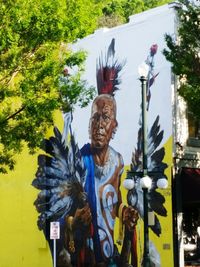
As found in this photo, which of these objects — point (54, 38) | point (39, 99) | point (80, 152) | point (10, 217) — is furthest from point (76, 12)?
point (10, 217)

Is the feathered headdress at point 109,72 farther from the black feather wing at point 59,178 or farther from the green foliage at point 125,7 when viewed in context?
the green foliage at point 125,7

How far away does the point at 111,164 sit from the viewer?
24453mm

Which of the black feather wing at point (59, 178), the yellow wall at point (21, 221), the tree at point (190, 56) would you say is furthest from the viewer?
the yellow wall at point (21, 221)

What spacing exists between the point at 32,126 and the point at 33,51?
2261mm

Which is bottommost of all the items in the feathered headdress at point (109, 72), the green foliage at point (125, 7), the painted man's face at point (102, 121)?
the painted man's face at point (102, 121)

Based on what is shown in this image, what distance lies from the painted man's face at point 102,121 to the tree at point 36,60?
581 centimetres

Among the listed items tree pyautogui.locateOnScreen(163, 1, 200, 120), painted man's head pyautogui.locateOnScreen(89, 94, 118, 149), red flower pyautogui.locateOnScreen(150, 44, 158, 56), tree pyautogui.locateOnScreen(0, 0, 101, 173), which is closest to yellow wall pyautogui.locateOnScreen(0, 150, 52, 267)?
painted man's head pyautogui.locateOnScreen(89, 94, 118, 149)

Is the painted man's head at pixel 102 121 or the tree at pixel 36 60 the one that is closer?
the tree at pixel 36 60

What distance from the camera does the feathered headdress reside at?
24.7m

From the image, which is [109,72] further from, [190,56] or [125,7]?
[125,7]

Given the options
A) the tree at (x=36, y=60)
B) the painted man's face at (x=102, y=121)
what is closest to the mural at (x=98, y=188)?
the painted man's face at (x=102, y=121)

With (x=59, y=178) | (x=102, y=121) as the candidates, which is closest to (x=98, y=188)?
(x=59, y=178)

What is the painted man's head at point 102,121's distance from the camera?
24609 millimetres

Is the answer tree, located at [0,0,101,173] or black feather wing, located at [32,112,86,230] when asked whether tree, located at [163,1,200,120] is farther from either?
black feather wing, located at [32,112,86,230]
